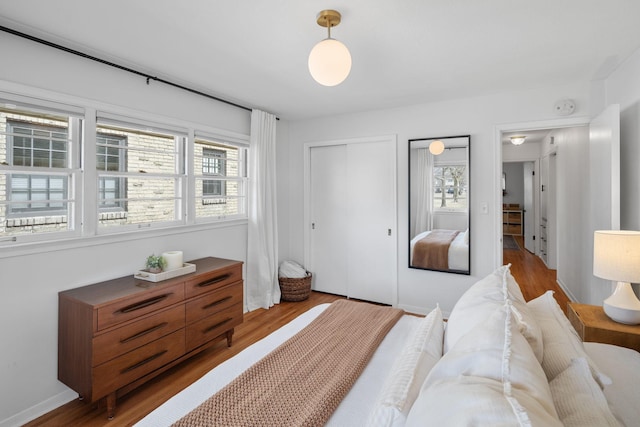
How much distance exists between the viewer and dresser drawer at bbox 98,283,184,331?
198 centimetres

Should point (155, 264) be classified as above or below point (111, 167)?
below

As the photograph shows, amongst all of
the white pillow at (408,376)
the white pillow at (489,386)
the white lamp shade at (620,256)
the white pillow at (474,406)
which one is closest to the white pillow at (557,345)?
the white pillow at (489,386)

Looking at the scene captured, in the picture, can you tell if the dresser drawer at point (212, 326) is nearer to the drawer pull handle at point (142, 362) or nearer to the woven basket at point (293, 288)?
the drawer pull handle at point (142, 362)

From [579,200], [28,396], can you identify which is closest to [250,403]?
[28,396]

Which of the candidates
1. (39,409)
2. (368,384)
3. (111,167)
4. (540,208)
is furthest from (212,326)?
(540,208)

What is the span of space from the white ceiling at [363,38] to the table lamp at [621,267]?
4.40 feet

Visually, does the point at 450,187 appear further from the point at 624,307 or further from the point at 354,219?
the point at 624,307

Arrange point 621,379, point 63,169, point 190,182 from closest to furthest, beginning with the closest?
point 621,379 → point 63,169 → point 190,182

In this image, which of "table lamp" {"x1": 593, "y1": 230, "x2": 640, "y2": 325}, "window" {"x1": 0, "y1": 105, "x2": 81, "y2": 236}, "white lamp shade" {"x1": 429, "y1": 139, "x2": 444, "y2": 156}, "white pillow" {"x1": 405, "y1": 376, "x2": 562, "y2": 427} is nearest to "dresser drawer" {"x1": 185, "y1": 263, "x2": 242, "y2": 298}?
"window" {"x1": 0, "y1": 105, "x2": 81, "y2": 236}

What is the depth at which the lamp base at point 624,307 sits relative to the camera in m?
1.93

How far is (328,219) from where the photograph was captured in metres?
4.38

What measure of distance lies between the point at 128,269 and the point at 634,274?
11.6 feet

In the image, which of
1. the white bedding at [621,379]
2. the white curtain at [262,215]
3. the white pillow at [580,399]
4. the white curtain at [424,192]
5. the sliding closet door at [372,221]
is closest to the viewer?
the white pillow at [580,399]

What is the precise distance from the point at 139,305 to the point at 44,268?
2.15 ft
